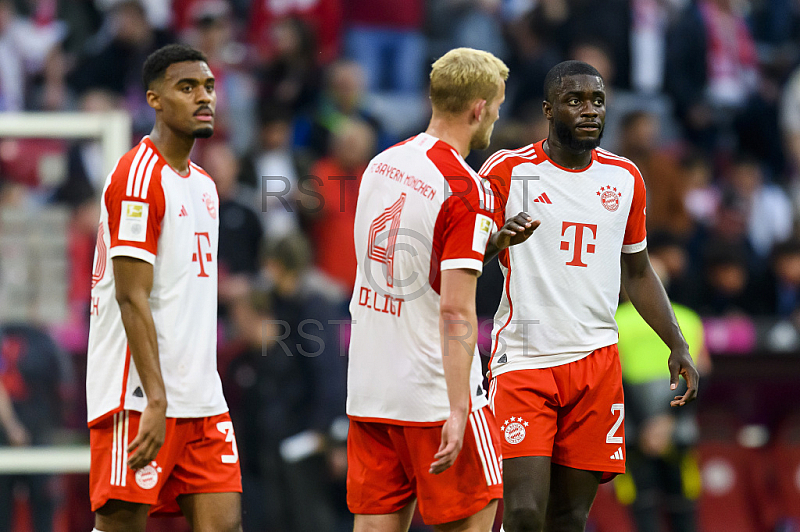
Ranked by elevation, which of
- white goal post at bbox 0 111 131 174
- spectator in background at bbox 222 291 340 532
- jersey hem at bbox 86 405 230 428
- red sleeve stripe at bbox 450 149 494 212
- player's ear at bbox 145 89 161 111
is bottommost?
spectator in background at bbox 222 291 340 532

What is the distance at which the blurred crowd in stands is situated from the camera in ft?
26.1

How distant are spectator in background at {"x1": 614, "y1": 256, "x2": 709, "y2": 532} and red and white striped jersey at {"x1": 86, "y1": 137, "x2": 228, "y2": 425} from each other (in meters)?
4.44

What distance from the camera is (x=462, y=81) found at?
4.14m

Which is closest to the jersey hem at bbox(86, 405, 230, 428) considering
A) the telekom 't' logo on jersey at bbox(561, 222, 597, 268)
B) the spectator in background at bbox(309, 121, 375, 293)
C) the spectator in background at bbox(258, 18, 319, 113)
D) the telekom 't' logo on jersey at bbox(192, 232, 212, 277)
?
the telekom 't' logo on jersey at bbox(192, 232, 212, 277)

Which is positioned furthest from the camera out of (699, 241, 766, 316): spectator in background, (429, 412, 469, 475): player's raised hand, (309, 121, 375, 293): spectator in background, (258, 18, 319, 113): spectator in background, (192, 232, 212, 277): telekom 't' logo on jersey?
(258, 18, 319, 113): spectator in background

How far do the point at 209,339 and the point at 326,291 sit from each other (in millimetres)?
3869

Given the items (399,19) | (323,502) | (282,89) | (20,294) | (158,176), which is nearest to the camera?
(158,176)

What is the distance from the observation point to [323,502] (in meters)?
8.03

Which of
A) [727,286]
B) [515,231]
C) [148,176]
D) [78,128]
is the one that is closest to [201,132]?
[148,176]

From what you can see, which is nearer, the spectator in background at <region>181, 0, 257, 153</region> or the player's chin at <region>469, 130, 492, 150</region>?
the player's chin at <region>469, 130, 492, 150</region>

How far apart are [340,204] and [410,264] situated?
533cm

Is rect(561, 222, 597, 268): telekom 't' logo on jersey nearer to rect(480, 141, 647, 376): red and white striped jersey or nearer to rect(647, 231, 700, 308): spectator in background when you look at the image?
rect(480, 141, 647, 376): red and white striped jersey

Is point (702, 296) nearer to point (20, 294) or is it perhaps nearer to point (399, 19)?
point (399, 19)

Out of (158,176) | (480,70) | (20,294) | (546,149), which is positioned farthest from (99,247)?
(20,294)
